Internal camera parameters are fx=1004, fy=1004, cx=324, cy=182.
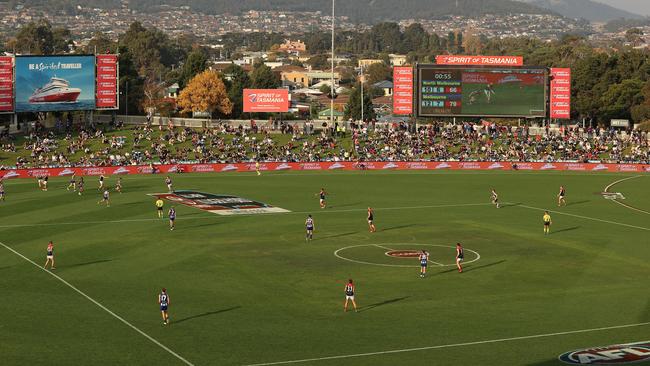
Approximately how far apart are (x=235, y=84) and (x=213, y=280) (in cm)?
12818

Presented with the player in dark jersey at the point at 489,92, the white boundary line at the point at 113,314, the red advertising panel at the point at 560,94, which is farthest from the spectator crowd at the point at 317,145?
the white boundary line at the point at 113,314

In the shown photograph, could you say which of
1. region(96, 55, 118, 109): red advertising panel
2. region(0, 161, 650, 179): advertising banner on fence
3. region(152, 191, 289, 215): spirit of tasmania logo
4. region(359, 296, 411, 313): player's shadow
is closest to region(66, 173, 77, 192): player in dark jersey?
region(152, 191, 289, 215): spirit of tasmania logo

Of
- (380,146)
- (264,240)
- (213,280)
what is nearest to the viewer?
(213,280)

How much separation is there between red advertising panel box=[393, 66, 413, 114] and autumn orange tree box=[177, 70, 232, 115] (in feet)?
98.0

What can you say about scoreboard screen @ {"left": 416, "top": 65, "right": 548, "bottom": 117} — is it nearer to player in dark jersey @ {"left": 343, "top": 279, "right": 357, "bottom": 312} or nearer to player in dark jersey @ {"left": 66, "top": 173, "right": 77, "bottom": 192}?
player in dark jersey @ {"left": 66, "top": 173, "right": 77, "bottom": 192}

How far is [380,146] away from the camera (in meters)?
131

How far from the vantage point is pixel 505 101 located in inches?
5108

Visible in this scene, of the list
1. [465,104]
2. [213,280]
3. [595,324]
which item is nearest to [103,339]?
[213,280]

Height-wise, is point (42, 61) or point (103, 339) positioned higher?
point (42, 61)

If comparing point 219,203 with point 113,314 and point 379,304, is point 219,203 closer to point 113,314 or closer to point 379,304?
point 379,304

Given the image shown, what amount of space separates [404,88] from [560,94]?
813 inches

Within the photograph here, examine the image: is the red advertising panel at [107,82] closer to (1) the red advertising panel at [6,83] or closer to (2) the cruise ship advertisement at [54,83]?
(2) the cruise ship advertisement at [54,83]

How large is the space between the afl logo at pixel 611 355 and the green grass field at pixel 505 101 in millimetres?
90678

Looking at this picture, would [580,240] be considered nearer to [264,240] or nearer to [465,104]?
[264,240]
